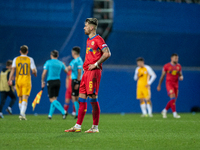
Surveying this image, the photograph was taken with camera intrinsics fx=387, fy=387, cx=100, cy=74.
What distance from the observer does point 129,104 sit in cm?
1875

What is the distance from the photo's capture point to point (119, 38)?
59.8ft

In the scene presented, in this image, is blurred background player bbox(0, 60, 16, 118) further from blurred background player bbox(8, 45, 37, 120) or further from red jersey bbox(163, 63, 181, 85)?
red jersey bbox(163, 63, 181, 85)

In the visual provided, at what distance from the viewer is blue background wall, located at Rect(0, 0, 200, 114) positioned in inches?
656

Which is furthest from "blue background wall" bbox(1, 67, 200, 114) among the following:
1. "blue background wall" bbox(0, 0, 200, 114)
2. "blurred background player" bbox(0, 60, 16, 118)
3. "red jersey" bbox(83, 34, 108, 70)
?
"red jersey" bbox(83, 34, 108, 70)

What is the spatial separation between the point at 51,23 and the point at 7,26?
6.20ft

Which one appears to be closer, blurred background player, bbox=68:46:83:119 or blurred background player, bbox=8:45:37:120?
blurred background player, bbox=8:45:37:120

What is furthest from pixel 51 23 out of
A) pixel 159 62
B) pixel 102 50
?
pixel 102 50

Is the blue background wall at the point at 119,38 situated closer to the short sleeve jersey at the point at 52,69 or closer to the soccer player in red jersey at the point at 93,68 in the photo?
the short sleeve jersey at the point at 52,69

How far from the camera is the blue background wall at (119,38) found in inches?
656

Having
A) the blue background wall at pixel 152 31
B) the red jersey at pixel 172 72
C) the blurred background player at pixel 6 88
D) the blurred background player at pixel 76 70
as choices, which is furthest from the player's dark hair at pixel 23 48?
the blue background wall at pixel 152 31

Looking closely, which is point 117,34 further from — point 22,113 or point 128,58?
point 22,113

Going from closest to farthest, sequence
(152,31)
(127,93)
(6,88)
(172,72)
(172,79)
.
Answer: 1. (172,79)
2. (172,72)
3. (6,88)
4. (152,31)
5. (127,93)

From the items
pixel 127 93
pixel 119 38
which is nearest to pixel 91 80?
pixel 119 38

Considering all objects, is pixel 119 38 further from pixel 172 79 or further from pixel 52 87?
Answer: pixel 52 87
